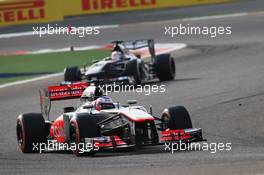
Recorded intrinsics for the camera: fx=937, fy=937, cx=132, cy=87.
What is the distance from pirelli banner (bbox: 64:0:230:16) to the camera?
38594mm

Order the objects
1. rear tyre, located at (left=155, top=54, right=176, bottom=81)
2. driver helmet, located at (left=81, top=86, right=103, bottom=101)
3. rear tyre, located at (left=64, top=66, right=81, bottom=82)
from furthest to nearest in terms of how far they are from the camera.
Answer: rear tyre, located at (left=155, top=54, right=176, bottom=81)
rear tyre, located at (left=64, top=66, right=81, bottom=82)
driver helmet, located at (left=81, top=86, right=103, bottom=101)

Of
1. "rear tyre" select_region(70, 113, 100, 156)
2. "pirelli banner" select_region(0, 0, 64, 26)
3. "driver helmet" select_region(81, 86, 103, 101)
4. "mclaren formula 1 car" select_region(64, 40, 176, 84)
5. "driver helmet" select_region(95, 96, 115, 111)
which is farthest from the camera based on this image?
"pirelli banner" select_region(0, 0, 64, 26)

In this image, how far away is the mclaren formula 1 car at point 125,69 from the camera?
22344mm

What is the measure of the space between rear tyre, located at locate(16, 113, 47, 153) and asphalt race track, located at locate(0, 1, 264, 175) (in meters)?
0.22

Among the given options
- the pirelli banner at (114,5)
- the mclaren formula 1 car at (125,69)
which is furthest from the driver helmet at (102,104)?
the pirelli banner at (114,5)

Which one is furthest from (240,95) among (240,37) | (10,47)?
(10,47)

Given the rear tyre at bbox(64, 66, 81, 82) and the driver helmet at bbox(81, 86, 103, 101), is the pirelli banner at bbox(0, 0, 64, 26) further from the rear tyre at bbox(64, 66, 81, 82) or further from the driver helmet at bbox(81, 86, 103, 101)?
the driver helmet at bbox(81, 86, 103, 101)

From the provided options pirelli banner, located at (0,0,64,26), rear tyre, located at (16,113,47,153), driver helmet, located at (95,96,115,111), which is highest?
pirelli banner, located at (0,0,64,26)

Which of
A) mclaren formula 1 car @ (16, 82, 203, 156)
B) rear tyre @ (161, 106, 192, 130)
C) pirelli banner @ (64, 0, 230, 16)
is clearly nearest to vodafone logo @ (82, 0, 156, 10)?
pirelli banner @ (64, 0, 230, 16)

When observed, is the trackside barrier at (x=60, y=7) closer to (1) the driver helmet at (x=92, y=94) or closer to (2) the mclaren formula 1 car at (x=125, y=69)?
(2) the mclaren formula 1 car at (x=125, y=69)

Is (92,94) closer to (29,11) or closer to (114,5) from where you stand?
(29,11)

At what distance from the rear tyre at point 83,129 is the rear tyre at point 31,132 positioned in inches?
47.3

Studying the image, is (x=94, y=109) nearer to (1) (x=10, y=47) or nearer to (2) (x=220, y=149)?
(2) (x=220, y=149)

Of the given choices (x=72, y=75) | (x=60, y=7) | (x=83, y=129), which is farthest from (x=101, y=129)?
(x=60, y=7)
